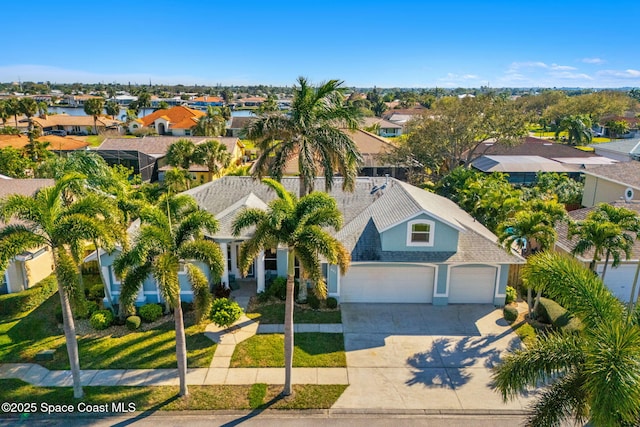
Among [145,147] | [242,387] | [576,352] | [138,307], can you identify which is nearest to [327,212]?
[242,387]

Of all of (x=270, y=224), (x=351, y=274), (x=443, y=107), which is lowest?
(x=351, y=274)

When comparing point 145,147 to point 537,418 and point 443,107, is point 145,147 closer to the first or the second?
point 443,107

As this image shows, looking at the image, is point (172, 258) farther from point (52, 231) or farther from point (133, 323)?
point (133, 323)

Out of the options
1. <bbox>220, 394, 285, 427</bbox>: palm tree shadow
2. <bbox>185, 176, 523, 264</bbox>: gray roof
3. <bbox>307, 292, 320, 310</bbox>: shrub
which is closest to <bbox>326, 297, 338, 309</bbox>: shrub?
<bbox>307, 292, 320, 310</bbox>: shrub

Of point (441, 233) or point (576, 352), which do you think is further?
point (441, 233)

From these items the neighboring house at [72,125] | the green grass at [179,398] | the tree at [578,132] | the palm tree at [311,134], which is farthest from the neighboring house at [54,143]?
the tree at [578,132]

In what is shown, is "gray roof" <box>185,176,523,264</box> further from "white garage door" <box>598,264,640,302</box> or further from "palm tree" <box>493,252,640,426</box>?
"palm tree" <box>493,252,640,426</box>

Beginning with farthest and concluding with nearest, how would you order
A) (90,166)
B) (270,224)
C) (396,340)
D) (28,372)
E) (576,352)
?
(90,166) < (396,340) < (28,372) < (270,224) < (576,352)
